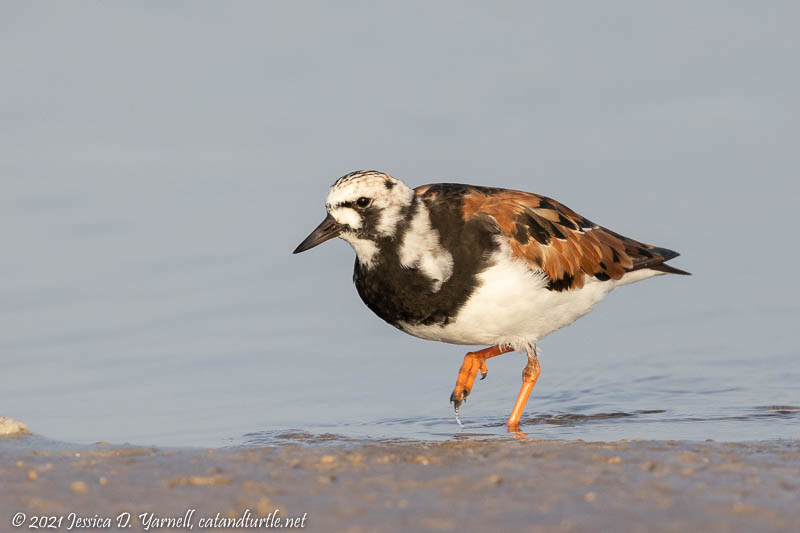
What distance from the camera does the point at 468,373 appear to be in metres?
8.84

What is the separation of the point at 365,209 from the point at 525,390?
6.52 ft

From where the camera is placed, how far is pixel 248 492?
16.8 ft

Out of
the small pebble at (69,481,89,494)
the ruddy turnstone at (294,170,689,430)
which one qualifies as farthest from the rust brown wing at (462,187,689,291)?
the small pebble at (69,481,89,494)

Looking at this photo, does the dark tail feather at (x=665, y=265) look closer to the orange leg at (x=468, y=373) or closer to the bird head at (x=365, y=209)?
the orange leg at (x=468, y=373)

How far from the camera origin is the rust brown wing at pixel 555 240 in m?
8.25

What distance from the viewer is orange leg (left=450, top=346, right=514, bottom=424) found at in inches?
342

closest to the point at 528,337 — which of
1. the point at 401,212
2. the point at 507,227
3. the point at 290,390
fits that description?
the point at 507,227

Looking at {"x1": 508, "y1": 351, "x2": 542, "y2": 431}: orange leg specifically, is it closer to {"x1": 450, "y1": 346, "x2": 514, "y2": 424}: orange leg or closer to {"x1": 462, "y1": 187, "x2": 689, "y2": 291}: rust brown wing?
{"x1": 450, "y1": 346, "x2": 514, "y2": 424}: orange leg

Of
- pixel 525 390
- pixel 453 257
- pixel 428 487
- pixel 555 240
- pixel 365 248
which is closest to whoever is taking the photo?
pixel 428 487

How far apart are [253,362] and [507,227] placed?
10.8 ft

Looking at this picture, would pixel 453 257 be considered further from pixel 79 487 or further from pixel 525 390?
pixel 79 487

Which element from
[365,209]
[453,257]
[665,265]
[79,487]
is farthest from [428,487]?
[665,265]

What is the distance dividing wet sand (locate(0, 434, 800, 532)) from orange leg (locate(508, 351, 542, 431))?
2143 millimetres

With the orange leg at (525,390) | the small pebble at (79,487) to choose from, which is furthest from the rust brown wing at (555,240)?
the small pebble at (79,487)
